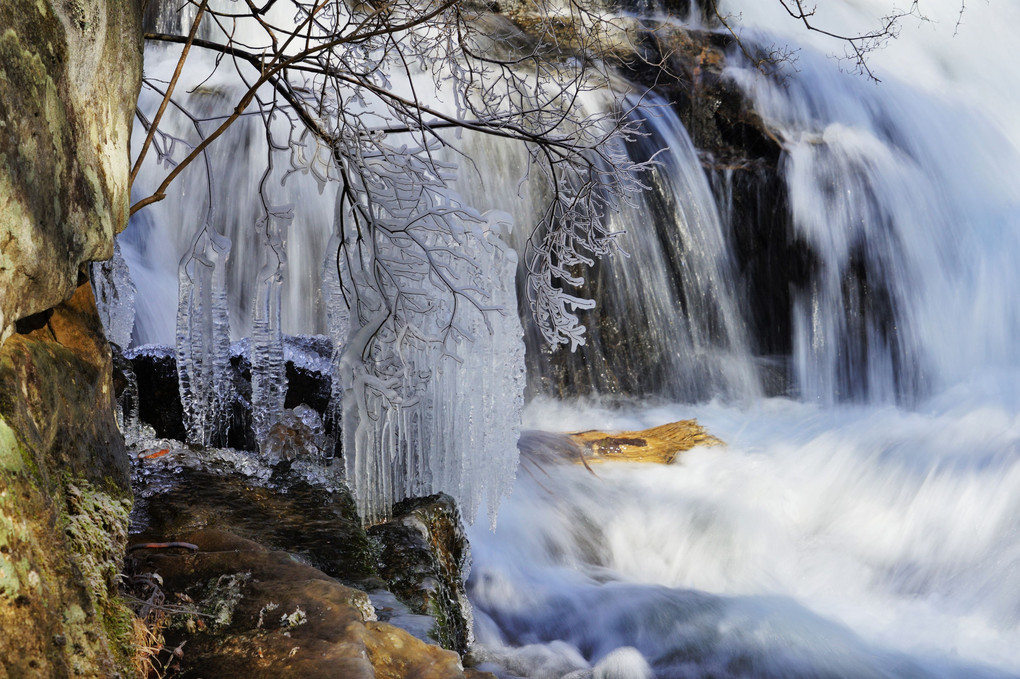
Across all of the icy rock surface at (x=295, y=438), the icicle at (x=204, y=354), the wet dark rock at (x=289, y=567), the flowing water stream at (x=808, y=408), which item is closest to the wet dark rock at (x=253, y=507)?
the wet dark rock at (x=289, y=567)

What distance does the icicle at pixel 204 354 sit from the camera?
4.20m

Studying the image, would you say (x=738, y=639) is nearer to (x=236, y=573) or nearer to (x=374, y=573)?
(x=374, y=573)

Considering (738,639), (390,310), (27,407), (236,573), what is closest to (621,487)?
(738,639)

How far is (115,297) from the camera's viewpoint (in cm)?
492

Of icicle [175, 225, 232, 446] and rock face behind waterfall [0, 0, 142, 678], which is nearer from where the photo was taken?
rock face behind waterfall [0, 0, 142, 678]

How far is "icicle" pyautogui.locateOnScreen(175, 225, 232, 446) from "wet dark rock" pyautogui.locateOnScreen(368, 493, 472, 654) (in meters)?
1.32

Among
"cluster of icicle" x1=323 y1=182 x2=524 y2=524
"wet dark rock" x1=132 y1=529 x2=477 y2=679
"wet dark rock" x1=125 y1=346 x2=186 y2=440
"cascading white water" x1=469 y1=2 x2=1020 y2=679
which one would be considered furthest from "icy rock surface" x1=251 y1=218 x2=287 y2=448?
"wet dark rock" x1=132 y1=529 x2=477 y2=679

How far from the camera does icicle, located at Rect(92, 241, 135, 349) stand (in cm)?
476

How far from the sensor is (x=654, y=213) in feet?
26.6

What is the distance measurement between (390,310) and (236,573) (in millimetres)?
928

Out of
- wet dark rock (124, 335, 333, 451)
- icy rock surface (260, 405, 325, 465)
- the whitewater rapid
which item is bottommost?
the whitewater rapid

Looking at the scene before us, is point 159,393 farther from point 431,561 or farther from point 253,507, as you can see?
point 431,561

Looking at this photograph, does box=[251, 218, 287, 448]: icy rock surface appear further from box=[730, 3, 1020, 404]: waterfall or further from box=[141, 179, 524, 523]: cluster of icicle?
box=[730, 3, 1020, 404]: waterfall

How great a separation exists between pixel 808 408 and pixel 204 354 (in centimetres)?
553
